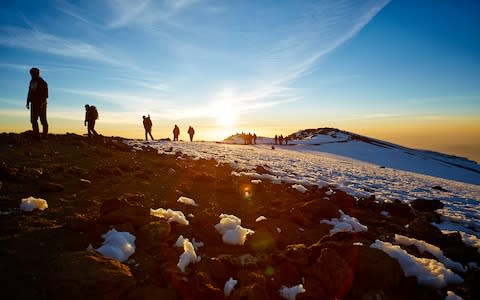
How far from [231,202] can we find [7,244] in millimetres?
Answer: 4911

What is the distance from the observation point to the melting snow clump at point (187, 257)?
3887 mm

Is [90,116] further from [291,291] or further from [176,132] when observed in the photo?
[291,291]

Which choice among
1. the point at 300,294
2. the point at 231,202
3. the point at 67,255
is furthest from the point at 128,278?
the point at 231,202

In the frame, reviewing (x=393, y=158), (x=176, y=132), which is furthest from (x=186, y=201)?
(x=393, y=158)

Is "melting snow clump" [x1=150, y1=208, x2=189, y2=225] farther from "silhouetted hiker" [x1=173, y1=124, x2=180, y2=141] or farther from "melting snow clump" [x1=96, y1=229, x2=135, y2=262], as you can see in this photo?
"silhouetted hiker" [x1=173, y1=124, x2=180, y2=141]

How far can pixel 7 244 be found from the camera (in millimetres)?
3801

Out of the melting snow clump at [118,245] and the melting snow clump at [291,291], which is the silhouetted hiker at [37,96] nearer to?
the melting snow clump at [118,245]

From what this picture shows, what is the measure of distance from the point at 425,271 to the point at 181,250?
3810 mm

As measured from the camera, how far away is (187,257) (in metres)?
4.04

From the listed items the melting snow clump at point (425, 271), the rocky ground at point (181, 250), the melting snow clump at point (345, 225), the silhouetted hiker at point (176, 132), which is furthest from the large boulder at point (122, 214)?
the silhouetted hiker at point (176, 132)

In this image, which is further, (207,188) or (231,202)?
(207,188)

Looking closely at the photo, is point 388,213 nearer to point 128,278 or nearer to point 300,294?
point 300,294

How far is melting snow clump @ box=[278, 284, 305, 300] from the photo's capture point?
3.57 m

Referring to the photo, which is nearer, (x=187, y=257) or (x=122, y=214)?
(x=187, y=257)
